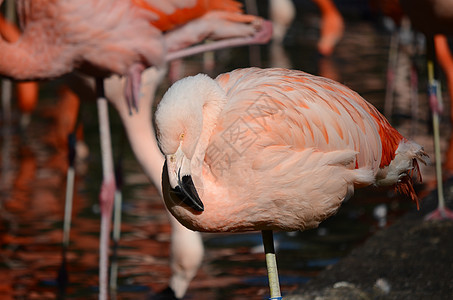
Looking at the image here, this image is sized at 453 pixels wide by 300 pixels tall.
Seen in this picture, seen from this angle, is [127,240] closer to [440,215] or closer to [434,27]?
[440,215]

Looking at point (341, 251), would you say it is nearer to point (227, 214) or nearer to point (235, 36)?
point (235, 36)

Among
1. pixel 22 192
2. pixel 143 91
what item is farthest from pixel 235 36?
pixel 22 192

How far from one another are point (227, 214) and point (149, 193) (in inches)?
142

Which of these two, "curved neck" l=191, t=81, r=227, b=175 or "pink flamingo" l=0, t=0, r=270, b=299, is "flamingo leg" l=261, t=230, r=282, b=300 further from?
"pink flamingo" l=0, t=0, r=270, b=299

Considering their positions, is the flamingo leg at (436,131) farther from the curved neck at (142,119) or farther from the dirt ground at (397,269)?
the curved neck at (142,119)

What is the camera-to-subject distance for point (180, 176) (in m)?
2.47

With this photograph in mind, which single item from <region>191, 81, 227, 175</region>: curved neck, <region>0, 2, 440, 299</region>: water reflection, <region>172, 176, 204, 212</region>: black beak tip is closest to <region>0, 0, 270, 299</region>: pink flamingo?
→ <region>0, 2, 440, 299</region>: water reflection

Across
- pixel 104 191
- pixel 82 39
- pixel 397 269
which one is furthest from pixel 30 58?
pixel 397 269

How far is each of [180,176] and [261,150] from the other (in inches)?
13.2

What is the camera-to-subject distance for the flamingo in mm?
2492

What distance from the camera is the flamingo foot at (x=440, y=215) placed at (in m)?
4.25

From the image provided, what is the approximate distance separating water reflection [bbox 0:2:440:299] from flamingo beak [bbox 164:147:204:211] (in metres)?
1.83

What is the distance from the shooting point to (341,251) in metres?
4.82

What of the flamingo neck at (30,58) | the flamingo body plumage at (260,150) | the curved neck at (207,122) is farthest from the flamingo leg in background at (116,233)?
the curved neck at (207,122)
